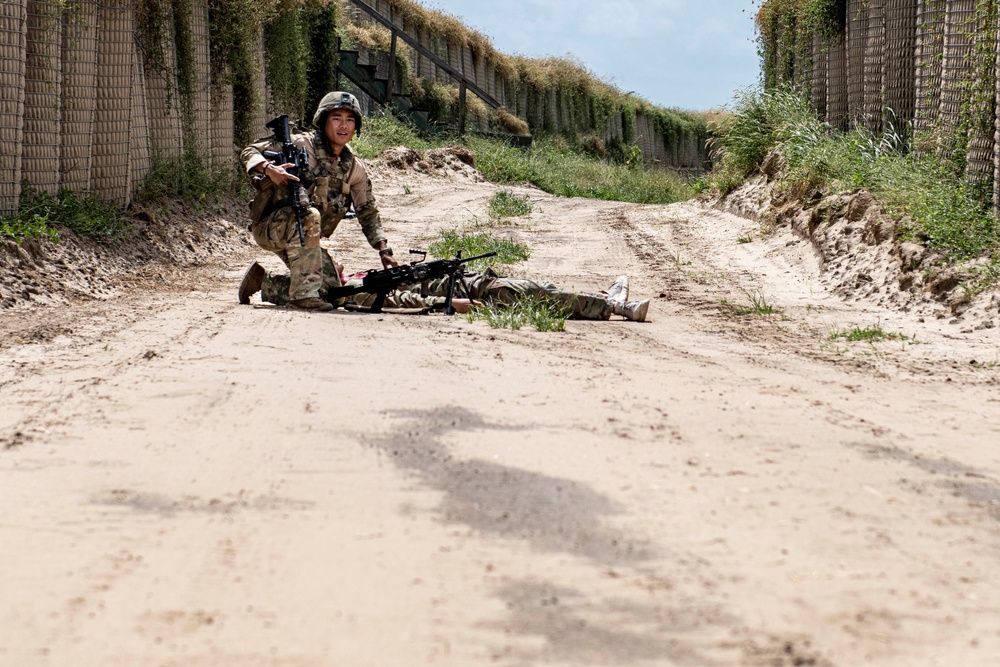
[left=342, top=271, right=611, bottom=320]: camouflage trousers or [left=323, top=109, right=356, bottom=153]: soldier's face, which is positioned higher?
[left=323, top=109, right=356, bottom=153]: soldier's face

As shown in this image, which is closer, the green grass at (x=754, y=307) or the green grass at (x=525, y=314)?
the green grass at (x=525, y=314)

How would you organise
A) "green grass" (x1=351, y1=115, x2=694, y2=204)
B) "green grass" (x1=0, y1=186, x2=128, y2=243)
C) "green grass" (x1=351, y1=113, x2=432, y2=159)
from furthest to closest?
1. "green grass" (x1=351, y1=115, x2=694, y2=204)
2. "green grass" (x1=351, y1=113, x2=432, y2=159)
3. "green grass" (x1=0, y1=186, x2=128, y2=243)

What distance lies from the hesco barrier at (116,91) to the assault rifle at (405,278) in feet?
8.69

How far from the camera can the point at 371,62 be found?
21.6m

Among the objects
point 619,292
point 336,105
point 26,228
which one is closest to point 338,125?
point 336,105

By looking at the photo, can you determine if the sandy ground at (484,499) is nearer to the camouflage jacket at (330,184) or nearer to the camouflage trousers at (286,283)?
the camouflage trousers at (286,283)

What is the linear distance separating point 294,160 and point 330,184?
1.21 feet

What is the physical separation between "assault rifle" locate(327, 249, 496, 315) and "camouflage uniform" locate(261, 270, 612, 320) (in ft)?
0.25

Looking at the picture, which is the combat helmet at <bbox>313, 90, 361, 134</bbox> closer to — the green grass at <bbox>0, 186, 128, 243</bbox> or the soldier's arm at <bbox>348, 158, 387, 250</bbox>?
the soldier's arm at <bbox>348, 158, 387, 250</bbox>

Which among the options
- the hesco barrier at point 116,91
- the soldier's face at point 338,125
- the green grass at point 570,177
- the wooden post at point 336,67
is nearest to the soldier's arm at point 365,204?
the soldier's face at point 338,125

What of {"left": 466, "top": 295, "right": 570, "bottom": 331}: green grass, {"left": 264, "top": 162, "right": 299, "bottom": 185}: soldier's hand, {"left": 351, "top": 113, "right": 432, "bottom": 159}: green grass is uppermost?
{"left": 351, "top": 113, "right": 432, "bottom": 159}: green grass

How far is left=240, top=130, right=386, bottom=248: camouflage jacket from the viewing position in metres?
6.85

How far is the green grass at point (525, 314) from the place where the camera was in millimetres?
6109

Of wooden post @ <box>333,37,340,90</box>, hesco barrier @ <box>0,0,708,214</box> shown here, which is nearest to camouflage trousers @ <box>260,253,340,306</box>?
hesco barrier @ <box>0,0,708,214</box>
